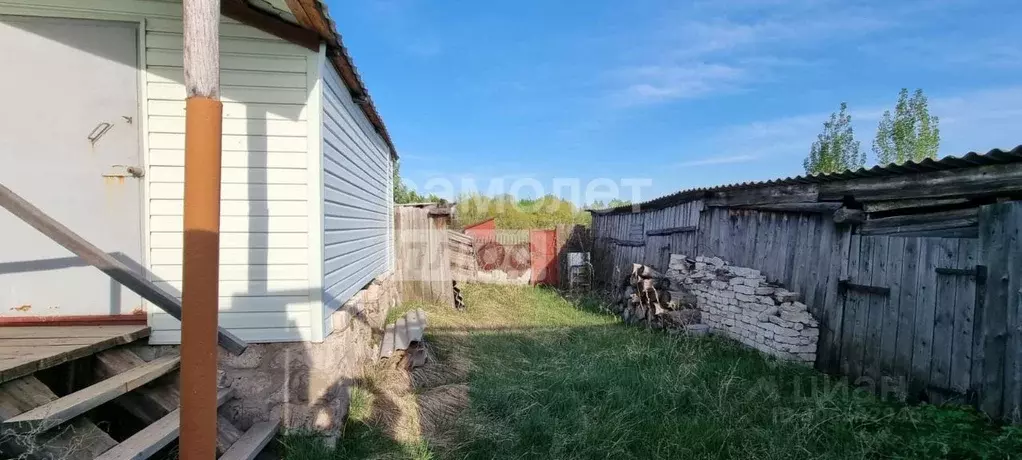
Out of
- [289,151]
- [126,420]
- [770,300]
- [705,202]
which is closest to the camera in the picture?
[126,420]

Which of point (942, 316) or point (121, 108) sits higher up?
point (121, 108)

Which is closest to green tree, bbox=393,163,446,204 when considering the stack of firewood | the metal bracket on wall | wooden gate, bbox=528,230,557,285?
wooden gate, bbox=528,230,557,285

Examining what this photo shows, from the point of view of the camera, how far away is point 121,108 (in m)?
3.30

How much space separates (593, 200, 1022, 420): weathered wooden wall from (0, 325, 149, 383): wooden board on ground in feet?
20.8

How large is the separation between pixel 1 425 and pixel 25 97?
93.7 inches

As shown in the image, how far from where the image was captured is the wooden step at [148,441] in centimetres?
228

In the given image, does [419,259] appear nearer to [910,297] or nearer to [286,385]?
[286,385]

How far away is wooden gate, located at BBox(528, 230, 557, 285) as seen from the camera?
12484 mm

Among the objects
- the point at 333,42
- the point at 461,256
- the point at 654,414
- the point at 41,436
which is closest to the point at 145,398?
the point at 41,436

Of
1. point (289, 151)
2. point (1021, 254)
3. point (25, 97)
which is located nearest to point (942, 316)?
point (1021, 254)

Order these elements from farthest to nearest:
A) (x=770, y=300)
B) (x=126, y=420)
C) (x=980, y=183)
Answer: (x=770, y=300)
(x=980, y=183)
(x=126, y=420)

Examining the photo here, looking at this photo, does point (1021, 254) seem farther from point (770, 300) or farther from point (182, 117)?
point (182, 117)

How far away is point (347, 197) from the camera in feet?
15.0

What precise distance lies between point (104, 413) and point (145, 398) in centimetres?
50
